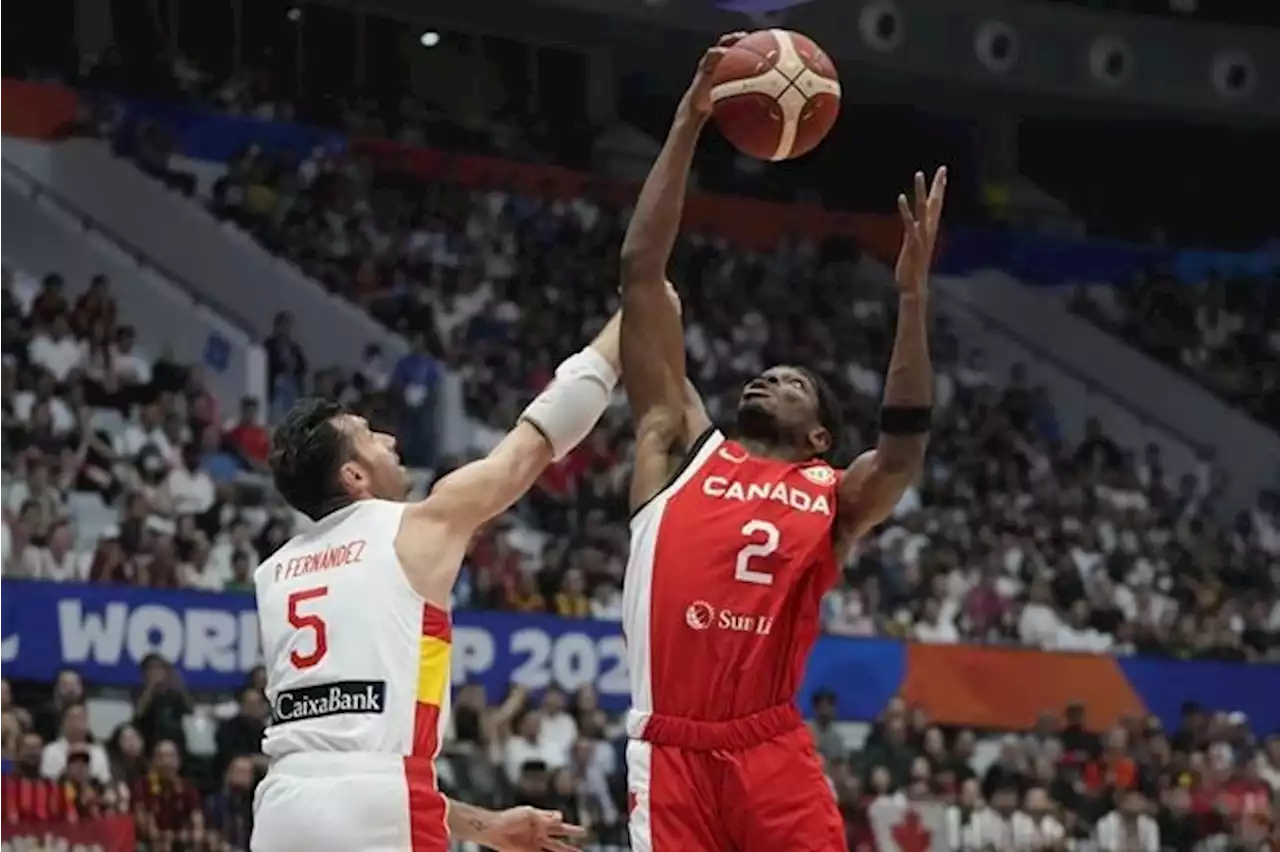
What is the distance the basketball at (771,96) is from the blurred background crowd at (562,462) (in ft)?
23.4

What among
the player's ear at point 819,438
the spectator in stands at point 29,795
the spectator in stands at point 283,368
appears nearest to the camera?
the player's ear at point 819,438

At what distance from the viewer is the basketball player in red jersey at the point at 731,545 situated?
5.85 meters

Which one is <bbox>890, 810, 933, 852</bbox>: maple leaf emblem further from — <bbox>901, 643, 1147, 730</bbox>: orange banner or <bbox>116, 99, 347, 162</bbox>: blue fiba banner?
<bbox>116, 99, 347, 162</bbox>: blue fiba banner

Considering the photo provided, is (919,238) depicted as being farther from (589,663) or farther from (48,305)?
(48,305)

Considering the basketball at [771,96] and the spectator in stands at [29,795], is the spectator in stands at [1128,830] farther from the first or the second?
the basketball at [771,96]

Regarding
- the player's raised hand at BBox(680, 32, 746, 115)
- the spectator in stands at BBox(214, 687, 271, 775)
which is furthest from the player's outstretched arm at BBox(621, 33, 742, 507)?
the spectator in stands at BBox(214, 687, 271, 775)

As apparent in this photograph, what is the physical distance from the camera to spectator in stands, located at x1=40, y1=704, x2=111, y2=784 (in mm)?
12484

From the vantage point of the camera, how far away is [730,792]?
5.88 meters

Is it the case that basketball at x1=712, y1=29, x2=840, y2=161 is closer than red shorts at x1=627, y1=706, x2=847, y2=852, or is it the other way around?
red shorts at x1=627, y1=706, x2=847, y2=852

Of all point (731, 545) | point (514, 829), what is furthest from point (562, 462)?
point (514, 829)

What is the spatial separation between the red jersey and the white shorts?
78cm

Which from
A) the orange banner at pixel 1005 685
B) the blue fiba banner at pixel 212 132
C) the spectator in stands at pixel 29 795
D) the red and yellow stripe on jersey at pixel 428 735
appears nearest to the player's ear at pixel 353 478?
the red and yellow stripe on jersey at pixel 428 735

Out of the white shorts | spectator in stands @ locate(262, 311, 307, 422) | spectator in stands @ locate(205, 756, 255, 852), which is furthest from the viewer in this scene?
A: spectator in stands @ locate(262, 311, 307, 422)

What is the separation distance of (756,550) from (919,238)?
90 centimetres
